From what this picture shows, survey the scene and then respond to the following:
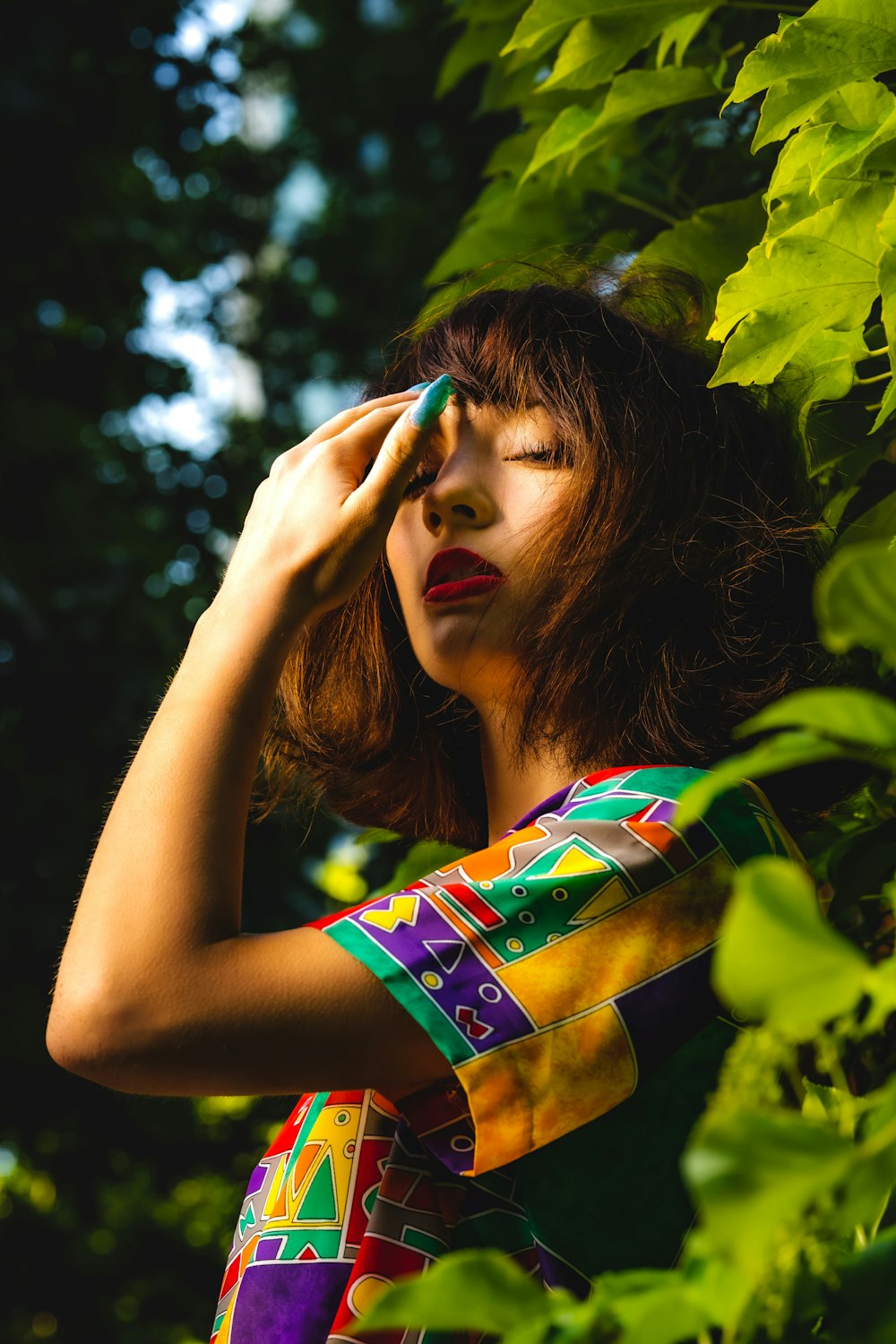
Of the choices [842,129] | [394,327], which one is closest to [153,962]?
[842,129]

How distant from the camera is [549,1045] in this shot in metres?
0.65

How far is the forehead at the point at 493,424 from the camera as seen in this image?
3.14 feet

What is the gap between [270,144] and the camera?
6.57 m

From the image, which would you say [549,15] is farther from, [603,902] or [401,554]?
[603,902]

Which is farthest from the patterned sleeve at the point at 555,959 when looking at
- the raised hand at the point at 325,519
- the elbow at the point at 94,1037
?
the raised hand at the point at 325,519

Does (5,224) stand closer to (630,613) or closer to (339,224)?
(630,613)

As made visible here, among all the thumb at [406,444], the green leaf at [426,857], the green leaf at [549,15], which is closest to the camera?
the thumb at [406,444]

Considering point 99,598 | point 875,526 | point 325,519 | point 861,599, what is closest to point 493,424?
point 325,519

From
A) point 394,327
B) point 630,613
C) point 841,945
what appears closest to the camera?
point 841,945

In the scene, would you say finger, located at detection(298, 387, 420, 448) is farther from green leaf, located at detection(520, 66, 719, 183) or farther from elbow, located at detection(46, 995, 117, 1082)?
elbow, located at detection(46, 995, 117, 1082)

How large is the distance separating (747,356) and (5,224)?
259 cm

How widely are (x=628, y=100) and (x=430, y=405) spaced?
14.9 inches

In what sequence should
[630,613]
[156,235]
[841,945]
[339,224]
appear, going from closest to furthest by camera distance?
[841,945] → [630,613] → [156,235] → [339,224]

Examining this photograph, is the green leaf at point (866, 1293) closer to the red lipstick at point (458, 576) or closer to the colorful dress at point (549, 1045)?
the colorful dress at point (549, 1045)
